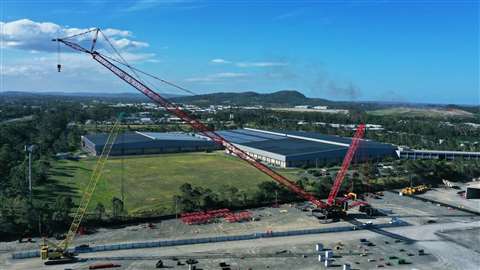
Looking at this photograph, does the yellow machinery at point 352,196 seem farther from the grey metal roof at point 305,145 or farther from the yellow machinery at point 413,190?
the grey metal roof at point 305,145

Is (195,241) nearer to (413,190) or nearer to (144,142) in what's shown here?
(413,190)

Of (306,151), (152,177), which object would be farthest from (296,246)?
(306,151)

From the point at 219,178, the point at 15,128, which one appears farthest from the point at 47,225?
the point at 15,128

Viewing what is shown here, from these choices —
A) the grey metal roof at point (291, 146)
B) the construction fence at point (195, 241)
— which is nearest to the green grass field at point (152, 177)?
the grey metal roof at point (291, 146)

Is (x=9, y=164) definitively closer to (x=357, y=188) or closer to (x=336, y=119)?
(x=357, y=188)

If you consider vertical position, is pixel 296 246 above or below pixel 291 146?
below
